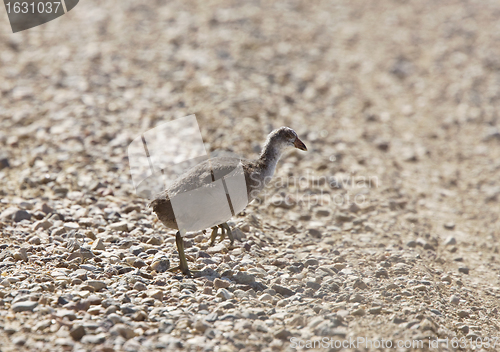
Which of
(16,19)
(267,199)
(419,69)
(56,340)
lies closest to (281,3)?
(419,69)

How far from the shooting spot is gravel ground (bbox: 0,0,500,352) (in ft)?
16.7

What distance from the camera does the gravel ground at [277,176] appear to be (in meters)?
5.09

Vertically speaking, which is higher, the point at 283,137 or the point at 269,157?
the point at 283,137

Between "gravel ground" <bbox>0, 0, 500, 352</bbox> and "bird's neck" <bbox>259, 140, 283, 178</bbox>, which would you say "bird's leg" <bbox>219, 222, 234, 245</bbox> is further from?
"bird's neck" <bbox>259, 140, 283, 178</bbox>

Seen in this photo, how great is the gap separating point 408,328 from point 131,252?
3.24 metres

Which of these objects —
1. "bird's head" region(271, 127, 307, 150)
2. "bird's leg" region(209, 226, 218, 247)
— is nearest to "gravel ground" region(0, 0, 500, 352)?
"bird's leg" region(209, 226, 218, 247)

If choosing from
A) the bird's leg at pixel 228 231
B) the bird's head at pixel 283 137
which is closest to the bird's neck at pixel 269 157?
the bird's head at pixel 283 137

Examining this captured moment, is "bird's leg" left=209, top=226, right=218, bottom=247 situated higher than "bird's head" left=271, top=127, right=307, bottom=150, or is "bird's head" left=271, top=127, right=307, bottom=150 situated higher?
"bird's head" left=271, top=127, right=307, bottom=150

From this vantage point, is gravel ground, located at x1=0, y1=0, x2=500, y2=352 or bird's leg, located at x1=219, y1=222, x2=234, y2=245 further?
bird's leg, located at x1=219, y1=222, x2=234, y2=245

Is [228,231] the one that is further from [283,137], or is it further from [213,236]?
[283,137]

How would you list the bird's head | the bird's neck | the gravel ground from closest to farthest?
the gravel ground
the bird's neck
the bird's head

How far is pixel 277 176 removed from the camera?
8922 millimetres

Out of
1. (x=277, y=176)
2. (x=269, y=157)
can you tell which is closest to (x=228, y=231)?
(x=269, y=157)

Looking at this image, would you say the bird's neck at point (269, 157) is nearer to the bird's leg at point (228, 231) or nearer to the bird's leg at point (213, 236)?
the bird's leg at point (228, 231)
